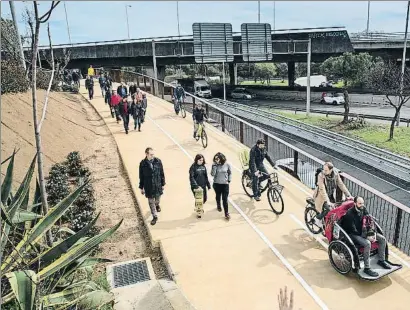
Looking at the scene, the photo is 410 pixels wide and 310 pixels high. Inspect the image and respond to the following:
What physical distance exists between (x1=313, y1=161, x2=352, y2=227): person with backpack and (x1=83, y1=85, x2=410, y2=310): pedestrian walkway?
789 millimetres

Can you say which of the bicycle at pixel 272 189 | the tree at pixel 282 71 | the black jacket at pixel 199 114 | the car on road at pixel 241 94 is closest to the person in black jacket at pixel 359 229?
the bicycle at pixel 272 189

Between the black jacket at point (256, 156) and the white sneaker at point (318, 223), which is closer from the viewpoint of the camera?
the white sneaker at point (318, 223)

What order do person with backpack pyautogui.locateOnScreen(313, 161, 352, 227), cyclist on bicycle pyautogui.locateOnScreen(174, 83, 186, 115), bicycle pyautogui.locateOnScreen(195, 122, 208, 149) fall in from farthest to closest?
cyclist on bicycle pyautogui.locateOnScreen(174, 83, 186, 115) < bicycle pyautogui.locateOnScreen(195, 122, 208, 149) < person with backpack pyautogui.locateOnScreen(313, 161, 352, 227)

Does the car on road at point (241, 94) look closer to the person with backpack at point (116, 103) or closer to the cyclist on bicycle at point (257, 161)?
the person with backpack at point (116, 103)

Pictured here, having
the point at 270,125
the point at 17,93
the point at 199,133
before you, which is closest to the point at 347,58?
the point at 270,125

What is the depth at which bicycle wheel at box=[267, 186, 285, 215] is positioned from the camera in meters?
8.68

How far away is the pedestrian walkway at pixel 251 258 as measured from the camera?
5.93 m

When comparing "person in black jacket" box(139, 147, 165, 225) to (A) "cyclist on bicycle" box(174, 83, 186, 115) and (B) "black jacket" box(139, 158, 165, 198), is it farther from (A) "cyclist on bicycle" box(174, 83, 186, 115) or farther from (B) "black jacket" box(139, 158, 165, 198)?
(A) "cyclist on bicycle" box(174, 83, 186, 115)

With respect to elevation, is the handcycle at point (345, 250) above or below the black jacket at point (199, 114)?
below


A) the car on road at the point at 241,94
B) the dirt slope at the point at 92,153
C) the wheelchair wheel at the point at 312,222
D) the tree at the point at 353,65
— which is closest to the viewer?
the wheelchair wheel at the point at 312,222

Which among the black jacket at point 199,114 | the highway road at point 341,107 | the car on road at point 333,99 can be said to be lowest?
the highway road at point 341,107

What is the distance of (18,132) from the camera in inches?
492

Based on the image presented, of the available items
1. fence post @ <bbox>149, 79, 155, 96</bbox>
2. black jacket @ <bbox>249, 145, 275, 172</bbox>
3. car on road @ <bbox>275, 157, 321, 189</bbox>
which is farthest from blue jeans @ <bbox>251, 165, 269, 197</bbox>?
fence post @ <bbox>149, 79, 155, 96</bbox>

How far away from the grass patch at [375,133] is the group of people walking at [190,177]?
17.1 m
